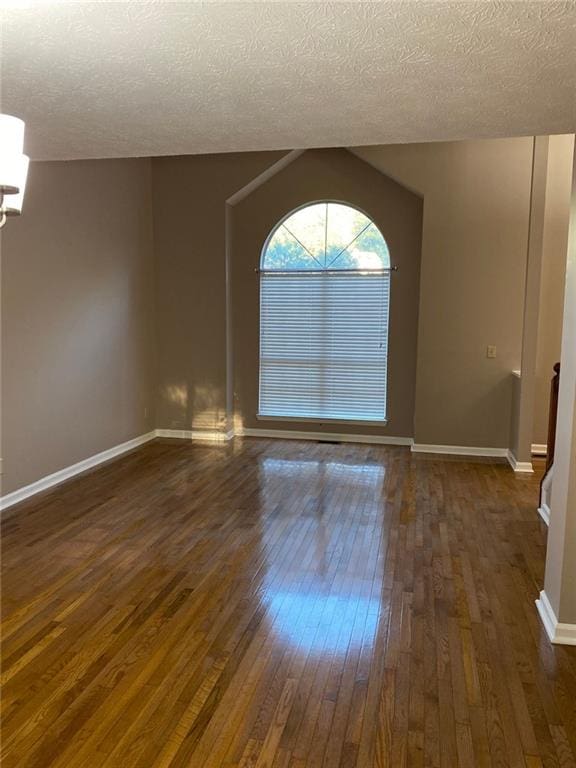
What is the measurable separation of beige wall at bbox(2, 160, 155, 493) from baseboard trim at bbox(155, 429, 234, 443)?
0.71ft

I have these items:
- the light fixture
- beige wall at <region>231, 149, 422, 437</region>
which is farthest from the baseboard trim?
the light fixture

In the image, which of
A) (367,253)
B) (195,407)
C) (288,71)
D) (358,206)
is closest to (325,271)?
(367,253)

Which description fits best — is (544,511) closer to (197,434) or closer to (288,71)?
(288,71)

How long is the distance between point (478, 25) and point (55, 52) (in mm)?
1189

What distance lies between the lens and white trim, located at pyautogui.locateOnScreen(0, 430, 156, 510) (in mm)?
4168

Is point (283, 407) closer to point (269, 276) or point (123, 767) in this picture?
A: point (269, 276)

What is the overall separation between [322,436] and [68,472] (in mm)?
2864

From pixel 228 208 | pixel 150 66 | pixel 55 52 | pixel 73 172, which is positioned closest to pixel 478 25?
pixel 150 66

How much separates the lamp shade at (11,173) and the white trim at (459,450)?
4.92 metres

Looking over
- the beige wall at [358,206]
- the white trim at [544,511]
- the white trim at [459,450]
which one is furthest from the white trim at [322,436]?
the white trim at [544,511]

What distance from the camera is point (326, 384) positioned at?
6465 millimetres

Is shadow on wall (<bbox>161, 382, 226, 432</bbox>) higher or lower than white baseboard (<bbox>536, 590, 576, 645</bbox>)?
higher

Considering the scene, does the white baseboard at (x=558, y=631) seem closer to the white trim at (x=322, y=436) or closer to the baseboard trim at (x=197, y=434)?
the white trim at (x=322, y=436)

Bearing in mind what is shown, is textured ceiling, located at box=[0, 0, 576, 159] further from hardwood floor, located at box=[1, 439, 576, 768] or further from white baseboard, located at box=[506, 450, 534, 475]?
white baseboard, located at box=[506, 450, 534, 475]
